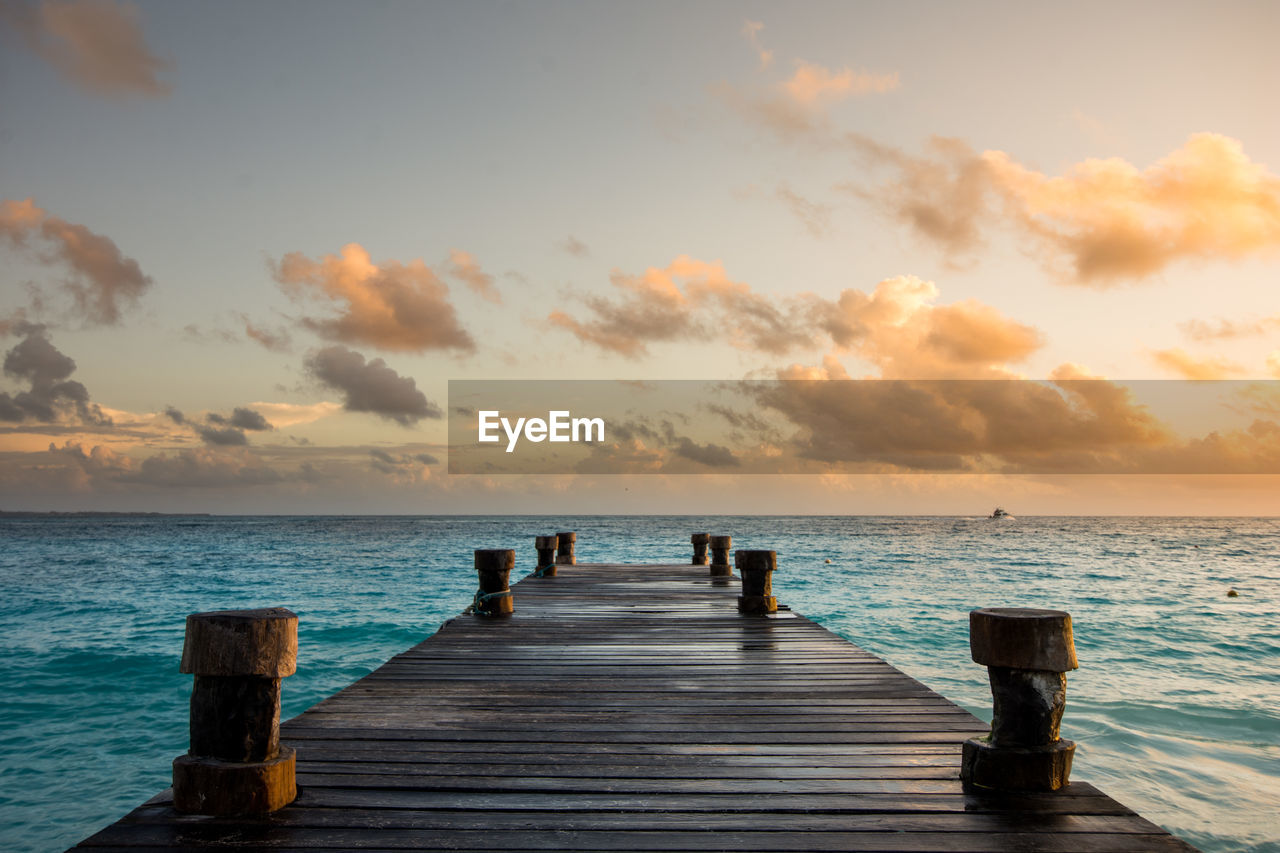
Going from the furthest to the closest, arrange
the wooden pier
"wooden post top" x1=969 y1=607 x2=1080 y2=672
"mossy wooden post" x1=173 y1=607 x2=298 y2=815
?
"wooden post top" x1=969 y1=607 x2=1080 y2=672 < "mossy wooden post" x1=173 y1=607 x2=298 y2=815 < the wooden pier

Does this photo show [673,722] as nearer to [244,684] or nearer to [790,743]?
[790,743]

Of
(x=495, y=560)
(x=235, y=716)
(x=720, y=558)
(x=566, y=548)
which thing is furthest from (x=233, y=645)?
(x=566, y=548)

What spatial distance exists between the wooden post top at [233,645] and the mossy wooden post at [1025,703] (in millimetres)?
2788

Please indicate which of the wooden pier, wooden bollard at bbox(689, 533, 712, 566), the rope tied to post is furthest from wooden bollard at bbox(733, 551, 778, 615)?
wooden bollard at bbox(689, 533, 712, 566)

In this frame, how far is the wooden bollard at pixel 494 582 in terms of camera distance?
27.2 feet

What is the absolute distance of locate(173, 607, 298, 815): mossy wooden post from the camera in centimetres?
279

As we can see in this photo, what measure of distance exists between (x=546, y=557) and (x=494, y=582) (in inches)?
Result: 190

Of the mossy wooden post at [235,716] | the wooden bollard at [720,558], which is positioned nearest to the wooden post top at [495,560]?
the mossy wooden post at [235,716]

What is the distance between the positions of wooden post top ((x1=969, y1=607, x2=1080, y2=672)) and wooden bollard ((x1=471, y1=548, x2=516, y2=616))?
5871mm

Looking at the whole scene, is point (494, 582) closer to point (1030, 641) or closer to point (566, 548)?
point (1030, 641)

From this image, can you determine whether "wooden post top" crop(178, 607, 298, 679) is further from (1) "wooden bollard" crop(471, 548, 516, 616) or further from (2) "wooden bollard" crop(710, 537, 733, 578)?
(2) "wooden bollard" crop(710, 537, 733, 578)

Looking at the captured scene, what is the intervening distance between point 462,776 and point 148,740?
365 inches

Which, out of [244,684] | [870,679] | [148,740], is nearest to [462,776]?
[244,684]

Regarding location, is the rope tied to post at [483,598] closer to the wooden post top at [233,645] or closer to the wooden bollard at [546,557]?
the wooden bollard at [546,557]
